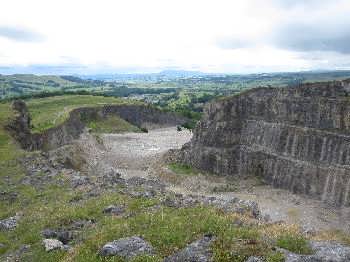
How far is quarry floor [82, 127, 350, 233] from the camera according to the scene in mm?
53219

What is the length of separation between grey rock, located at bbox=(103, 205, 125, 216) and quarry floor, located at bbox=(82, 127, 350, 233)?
10960 millimetres

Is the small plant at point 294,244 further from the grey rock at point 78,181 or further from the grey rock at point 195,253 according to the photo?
the grey rock at point 78,181

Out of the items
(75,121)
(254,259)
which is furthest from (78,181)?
(75,121)

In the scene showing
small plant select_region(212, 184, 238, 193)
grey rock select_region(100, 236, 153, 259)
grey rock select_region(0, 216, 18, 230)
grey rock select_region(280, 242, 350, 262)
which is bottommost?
small plant select_region(212, 184, 238, 193)

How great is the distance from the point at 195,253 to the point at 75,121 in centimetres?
8672

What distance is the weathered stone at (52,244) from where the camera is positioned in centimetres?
2536

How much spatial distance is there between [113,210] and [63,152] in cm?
4396

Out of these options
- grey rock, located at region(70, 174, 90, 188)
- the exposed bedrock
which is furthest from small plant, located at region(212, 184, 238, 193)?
grey rock, located at region(70, 174, 90, 188)

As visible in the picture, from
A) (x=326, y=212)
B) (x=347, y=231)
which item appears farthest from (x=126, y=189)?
(x=326, y=212)

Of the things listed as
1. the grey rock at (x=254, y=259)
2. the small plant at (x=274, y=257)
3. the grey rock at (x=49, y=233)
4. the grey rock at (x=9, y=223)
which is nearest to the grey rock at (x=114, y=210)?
the grey rock at (x=49, y=233)

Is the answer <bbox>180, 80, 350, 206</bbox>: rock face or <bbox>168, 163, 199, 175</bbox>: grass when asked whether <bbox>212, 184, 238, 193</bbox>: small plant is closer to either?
<bbox>180, 80, 350, 206</bbox>: rock face

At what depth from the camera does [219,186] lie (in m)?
67.8

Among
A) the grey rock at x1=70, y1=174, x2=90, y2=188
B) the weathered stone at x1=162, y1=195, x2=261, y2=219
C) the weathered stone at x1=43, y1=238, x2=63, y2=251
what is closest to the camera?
the weathered stone at x1=43, y1=238, x2=63, y2=251

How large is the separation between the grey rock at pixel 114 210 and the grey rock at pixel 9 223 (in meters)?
5.73
